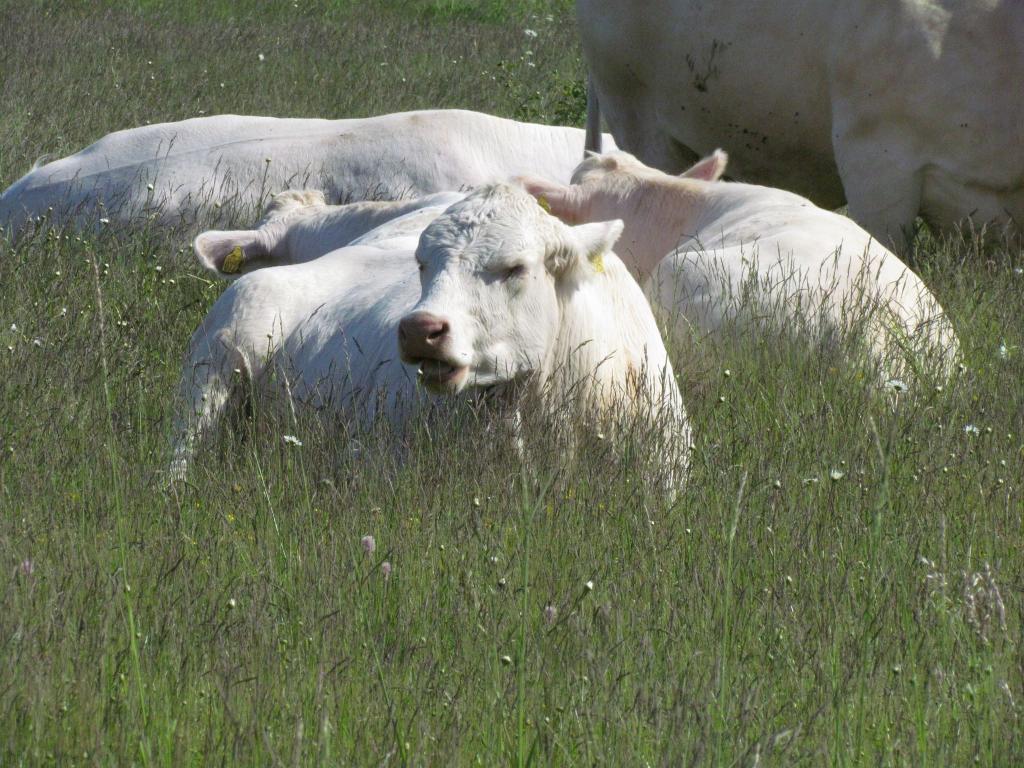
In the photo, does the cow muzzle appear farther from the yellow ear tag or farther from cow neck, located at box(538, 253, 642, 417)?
the yellow ear tag

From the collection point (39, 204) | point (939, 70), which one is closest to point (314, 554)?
point (939, 70)

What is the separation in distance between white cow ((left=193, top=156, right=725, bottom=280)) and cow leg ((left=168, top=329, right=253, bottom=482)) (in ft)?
3.54

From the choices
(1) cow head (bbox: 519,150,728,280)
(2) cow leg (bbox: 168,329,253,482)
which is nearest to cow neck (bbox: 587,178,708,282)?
(1) cow head (bbox: 519,150,728,280)

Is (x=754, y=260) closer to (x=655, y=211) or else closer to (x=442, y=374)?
(x=655, y=211)

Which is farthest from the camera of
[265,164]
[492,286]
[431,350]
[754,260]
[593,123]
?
[593,123]

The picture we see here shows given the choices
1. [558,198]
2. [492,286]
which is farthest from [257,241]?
[492,286]

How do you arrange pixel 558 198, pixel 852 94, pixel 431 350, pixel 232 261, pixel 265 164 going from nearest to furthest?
pixel 431 350, pixel 232 261, pixel 558 198, pixel 852 94, pixel 265 164

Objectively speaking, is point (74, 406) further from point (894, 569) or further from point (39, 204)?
point (39, 204)

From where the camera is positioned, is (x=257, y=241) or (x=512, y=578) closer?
(x=512, y=578)

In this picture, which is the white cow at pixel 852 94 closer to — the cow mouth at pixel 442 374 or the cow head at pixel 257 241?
the cow head at pixel 257 241

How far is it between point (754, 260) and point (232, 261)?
84.0 inches

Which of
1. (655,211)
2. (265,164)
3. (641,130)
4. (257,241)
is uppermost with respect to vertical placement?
(655,211)

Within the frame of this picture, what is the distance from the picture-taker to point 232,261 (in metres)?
6.68

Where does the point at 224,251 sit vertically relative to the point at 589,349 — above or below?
below
